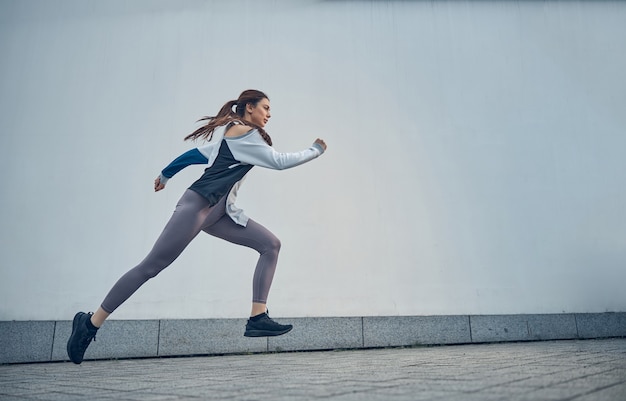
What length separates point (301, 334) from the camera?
18.1ft

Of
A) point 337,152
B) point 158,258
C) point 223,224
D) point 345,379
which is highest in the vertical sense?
point 337,152

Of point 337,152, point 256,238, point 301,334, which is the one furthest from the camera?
point 337,152

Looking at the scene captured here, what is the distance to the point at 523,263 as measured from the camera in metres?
5.94

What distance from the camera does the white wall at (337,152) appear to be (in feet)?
18.3

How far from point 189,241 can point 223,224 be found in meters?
0.31

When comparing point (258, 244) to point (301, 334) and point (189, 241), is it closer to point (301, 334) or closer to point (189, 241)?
point (189, 241)

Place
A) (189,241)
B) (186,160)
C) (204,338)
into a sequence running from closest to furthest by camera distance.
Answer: (189,241)
(186,160)
(204,338)

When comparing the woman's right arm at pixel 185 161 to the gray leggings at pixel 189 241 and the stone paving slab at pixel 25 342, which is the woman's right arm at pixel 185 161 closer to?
the gray leggings at pixel 189 241

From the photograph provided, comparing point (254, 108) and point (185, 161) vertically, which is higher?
point (254, 108)

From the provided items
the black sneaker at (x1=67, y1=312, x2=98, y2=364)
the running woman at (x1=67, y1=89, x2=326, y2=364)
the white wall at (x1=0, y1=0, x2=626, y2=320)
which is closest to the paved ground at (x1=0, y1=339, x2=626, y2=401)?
the black sneaker at (x1=67, y1=312, x2=98, y2=364)

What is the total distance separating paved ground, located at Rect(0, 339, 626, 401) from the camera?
7.45 ft

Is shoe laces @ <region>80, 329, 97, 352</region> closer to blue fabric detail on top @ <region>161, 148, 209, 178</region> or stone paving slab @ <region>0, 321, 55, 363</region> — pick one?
blue fabric detail on top @ <region>161, 148, 209, 178</region>

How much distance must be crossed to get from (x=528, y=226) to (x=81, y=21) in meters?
6.35

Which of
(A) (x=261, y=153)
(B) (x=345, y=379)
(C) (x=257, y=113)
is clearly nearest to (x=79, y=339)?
(A) (x=261, y=153)
